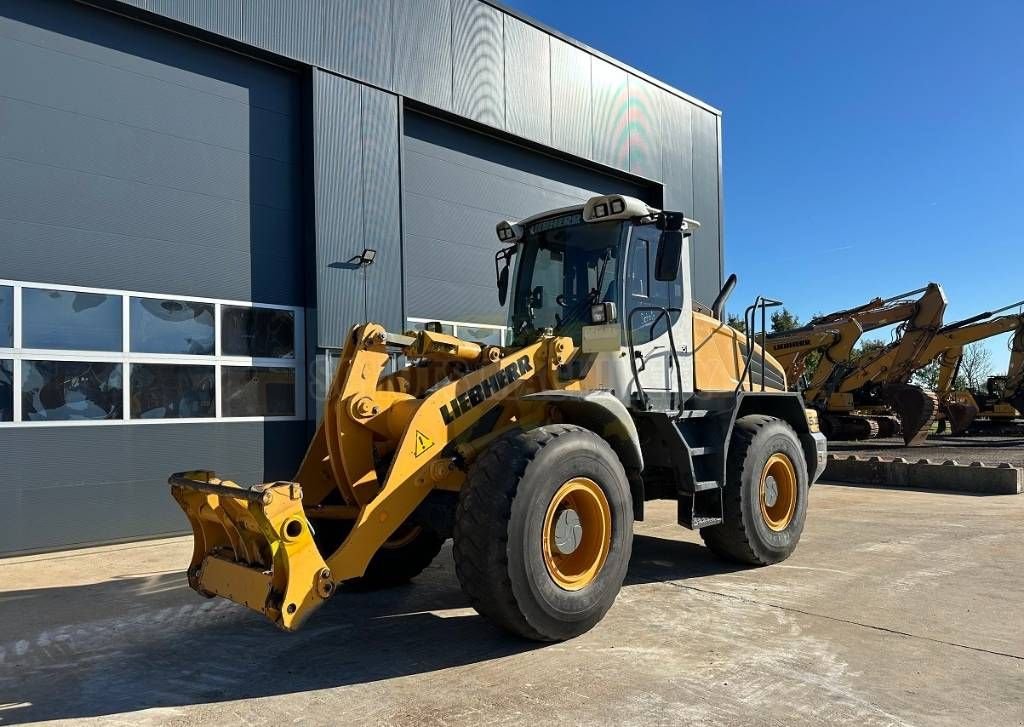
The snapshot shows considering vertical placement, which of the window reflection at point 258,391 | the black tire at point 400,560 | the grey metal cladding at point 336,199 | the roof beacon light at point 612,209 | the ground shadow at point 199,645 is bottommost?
the ground shadow at point 199,645

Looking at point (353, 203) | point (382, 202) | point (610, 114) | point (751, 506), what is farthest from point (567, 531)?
point (610, 114)

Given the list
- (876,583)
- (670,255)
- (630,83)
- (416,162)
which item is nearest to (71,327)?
(416,162)

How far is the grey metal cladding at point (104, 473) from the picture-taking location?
26.3 feet

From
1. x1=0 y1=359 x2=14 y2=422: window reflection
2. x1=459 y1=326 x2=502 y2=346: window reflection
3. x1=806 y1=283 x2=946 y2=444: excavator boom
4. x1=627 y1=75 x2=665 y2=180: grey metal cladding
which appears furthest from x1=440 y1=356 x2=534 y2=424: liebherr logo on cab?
x1=806 y1=283 x2=946 y2=444: excavator boom

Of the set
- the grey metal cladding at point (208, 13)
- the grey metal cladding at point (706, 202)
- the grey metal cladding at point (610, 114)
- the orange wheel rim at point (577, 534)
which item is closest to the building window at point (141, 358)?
the grey metal cladding at point (208, 13)

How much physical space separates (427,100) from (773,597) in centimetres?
847

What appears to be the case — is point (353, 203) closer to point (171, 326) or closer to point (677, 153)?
point (171, 326)

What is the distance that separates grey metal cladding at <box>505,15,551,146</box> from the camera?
1234cm

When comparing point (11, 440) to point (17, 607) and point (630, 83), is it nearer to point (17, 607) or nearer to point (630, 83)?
point (17, 607)

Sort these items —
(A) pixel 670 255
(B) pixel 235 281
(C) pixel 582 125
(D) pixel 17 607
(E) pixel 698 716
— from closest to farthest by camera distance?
1. (E) pixel 698 716
2. (A) pixel 670 255
3. (D) pixel 17 607
4. (B) pixel 235 281
5. (C) pixel 582 125

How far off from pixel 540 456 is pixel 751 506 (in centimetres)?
278

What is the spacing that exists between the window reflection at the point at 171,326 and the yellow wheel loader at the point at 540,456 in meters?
4.27

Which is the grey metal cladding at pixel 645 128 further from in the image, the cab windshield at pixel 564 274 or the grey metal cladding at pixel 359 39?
the cab windshield at pixel 564 274

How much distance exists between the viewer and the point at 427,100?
11328mm
